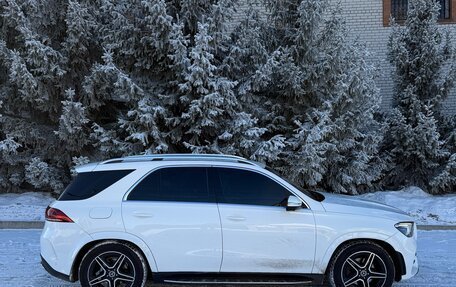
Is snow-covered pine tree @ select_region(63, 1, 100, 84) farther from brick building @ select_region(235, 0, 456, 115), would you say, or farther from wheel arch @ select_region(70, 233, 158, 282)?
brick building @ select_region(235, 0, 456, 115)

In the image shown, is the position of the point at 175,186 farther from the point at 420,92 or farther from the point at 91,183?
the point at 420,92

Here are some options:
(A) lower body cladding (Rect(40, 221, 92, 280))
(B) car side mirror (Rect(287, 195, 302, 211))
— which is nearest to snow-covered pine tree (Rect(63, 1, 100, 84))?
(A) lower body cladding (Rect(40, 221, 92, 280))

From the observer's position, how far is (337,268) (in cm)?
506

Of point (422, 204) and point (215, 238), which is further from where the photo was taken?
point (422, 204)

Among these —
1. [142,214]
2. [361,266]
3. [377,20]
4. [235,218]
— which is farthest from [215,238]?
[377,20]

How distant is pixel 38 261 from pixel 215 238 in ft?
9.75

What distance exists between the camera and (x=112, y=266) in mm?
5031

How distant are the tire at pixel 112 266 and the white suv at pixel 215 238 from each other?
0.03 feet

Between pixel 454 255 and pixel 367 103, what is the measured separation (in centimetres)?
367

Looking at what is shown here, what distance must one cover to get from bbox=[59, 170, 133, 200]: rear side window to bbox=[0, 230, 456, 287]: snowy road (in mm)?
1191

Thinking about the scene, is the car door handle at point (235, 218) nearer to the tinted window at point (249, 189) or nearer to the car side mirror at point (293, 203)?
the tinted window at point (249, 189)

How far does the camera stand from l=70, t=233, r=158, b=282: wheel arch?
16.3 ft

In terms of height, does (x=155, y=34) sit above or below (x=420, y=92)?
above

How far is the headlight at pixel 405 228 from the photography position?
5160 millimetres
